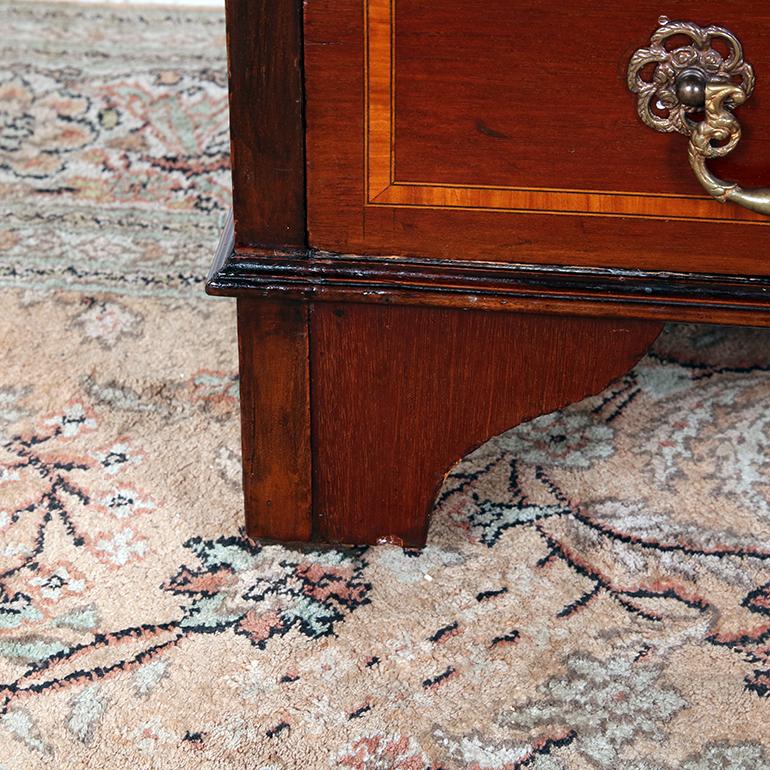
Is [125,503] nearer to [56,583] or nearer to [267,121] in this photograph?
[56,583]

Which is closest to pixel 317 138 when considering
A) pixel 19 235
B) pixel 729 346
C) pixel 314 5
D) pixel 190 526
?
pixel 314 5

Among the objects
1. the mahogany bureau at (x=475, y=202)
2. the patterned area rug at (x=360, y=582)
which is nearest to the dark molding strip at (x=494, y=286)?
the mahogany bureau at (x=475, y=202)

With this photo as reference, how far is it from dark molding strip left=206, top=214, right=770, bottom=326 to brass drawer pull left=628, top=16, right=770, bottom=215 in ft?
0.21

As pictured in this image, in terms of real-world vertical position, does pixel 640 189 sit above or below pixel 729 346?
above

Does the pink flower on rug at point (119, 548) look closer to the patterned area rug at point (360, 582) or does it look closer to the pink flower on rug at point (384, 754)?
the patterned area rug at point (360, 582)

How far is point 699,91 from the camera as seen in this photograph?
22.7 inches

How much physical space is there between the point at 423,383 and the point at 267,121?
0.20 metres

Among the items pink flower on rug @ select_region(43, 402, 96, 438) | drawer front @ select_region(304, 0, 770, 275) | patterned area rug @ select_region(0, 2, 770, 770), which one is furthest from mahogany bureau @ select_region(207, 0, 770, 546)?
pink flower on rug @ select_region(43, 402, 96, 438)

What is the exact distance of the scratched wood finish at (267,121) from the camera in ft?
1.97

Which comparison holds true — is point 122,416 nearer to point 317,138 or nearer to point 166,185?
point 317,138

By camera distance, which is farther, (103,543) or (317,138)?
(103,543)

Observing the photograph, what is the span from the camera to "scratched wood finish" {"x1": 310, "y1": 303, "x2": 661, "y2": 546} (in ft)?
2.24

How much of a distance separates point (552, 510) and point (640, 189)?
1.00ft

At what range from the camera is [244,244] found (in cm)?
67
